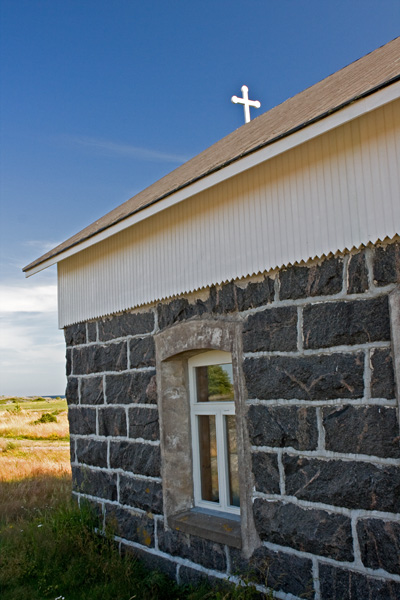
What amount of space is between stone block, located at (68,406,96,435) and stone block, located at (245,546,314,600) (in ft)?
10.3

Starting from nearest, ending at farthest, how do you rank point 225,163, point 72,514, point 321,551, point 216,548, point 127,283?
point 321,551 < point 225,163 < point 216,548 < point 127,283 < point 72,514

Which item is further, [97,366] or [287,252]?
[97,366]

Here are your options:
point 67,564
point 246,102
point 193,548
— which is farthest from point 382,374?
point 246,102

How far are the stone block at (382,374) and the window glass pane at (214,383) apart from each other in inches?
71.5

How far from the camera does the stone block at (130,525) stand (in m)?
5.91

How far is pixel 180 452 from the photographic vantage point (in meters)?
5.73

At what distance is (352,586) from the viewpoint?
12.6 ft

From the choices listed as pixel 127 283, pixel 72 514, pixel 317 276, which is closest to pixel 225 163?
pixel 317 276

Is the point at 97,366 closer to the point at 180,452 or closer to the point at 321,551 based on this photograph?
the point at 180,452

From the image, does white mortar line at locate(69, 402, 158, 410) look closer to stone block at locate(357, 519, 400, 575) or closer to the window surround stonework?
the window surround stonework

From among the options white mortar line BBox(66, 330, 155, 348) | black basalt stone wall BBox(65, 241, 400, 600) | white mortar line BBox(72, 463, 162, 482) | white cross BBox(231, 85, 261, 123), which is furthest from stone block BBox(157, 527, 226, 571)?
white cross BBox(231, 85, 261, 123)

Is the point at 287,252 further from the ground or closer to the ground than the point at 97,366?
further from the ground

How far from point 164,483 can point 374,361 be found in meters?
2.86

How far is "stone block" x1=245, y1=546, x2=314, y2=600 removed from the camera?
4.13 meters
